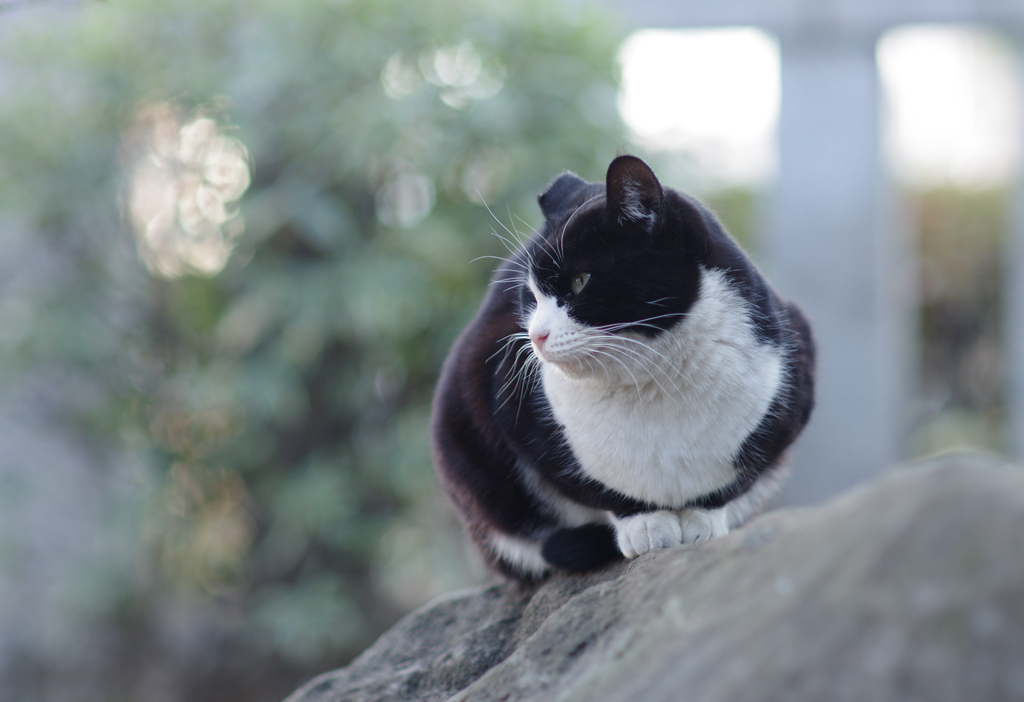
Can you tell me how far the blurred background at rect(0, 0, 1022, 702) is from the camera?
8.77 feet

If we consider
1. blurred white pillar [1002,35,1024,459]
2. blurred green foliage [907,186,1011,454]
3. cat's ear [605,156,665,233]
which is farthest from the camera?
blurred green foliage [907,186,1011,454]

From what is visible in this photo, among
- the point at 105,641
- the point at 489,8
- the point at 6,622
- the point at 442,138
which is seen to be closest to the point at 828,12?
the point at 489,8

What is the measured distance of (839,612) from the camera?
2.42 feet

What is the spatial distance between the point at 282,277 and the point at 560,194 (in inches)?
54.4

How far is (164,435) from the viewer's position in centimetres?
295

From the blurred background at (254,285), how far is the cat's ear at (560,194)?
1.03 m

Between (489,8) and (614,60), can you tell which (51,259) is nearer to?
(489,8)

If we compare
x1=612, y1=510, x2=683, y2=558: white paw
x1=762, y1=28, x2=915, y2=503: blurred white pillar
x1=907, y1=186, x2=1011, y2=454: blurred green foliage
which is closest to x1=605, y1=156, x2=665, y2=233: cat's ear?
x1=612, y1=510, x2=683, y2=558: white paw

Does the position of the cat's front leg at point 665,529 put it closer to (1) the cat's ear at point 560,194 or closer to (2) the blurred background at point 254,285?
(1) the cat's ear at point 560,194

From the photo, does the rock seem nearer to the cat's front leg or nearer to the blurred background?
the cat's front leg

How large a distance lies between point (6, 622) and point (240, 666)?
1.18 metres

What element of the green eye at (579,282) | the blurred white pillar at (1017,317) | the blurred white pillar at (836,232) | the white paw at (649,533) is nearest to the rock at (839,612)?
the white paw at (649,533)

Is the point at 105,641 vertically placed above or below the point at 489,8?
below

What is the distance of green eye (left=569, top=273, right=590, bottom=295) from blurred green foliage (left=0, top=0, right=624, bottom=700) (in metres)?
1.29
